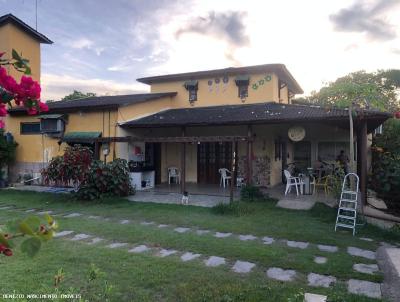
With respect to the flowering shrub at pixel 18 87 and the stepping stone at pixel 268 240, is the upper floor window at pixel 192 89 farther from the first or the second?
the flowering shrub at pixel 18 87

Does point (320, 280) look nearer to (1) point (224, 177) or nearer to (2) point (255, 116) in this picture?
(2) point (255, 116)

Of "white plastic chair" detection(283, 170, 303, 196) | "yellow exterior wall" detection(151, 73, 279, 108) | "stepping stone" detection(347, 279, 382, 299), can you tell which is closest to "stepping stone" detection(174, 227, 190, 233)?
"stepping stone" detection(347, 279, 382, 299)

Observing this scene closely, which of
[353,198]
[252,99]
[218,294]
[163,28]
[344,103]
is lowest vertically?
[218,294]

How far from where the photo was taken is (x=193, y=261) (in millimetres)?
4902

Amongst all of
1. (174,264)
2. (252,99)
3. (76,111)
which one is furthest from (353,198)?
(76,111)

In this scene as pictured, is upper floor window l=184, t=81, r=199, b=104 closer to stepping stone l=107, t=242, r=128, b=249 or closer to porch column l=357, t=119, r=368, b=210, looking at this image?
porch column l=357, t=119, r=368, b=210

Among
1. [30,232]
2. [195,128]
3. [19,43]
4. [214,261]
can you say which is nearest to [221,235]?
[214,261]

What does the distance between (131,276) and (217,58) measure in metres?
13.2

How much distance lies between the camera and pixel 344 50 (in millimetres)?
10789

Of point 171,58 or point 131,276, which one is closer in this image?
point 131,276

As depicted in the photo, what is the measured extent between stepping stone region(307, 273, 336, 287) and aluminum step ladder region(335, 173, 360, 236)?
8.89 ft

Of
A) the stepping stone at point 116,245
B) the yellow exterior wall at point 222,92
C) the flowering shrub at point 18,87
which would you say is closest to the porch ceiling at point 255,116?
the yellow exterior wall at point 222,92

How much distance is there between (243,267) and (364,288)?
156 cm

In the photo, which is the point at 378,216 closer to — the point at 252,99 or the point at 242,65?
the point at 252,99
